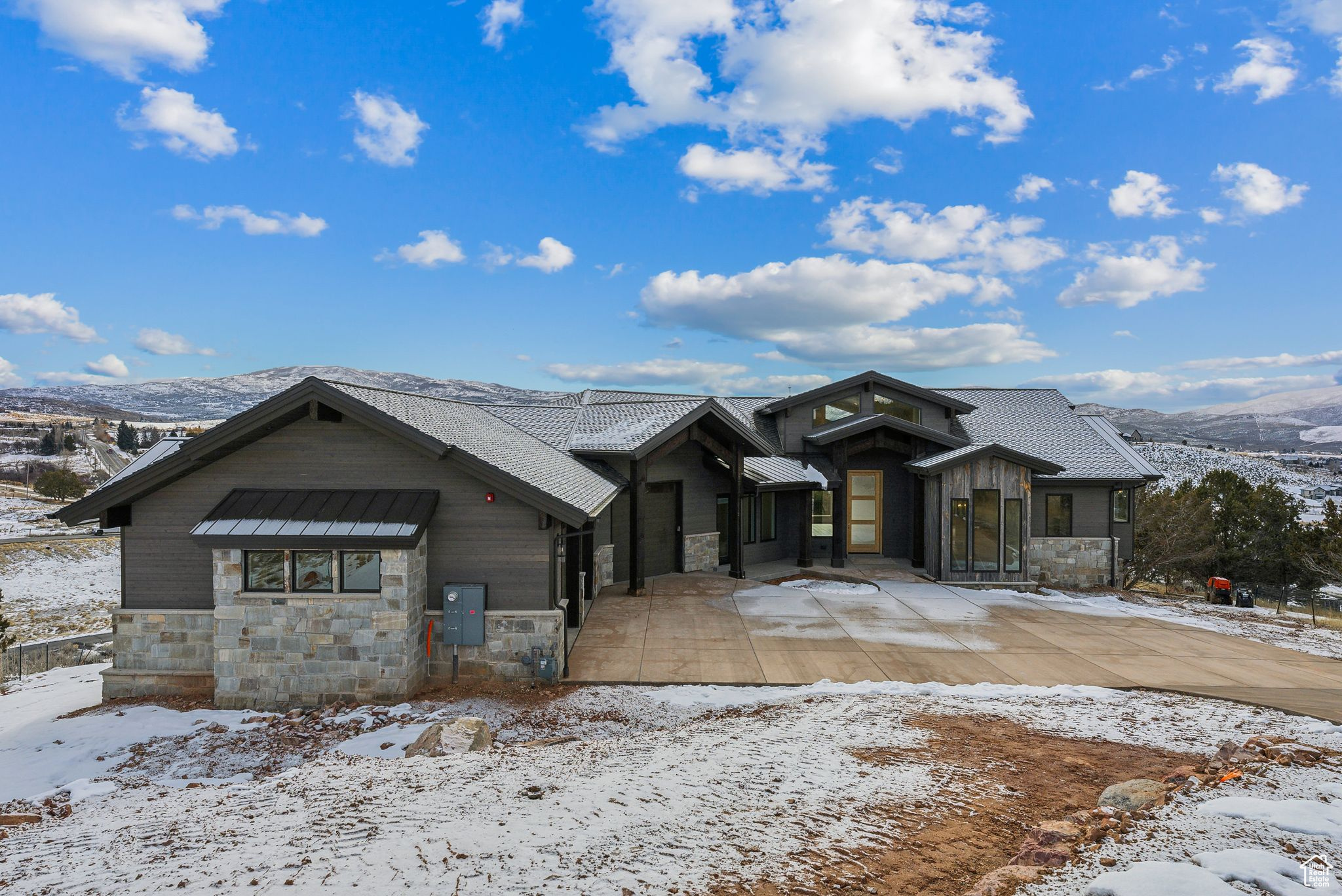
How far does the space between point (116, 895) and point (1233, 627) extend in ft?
56.1

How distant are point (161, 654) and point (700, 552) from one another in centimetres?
1117

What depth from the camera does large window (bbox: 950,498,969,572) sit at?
15992 millimetres

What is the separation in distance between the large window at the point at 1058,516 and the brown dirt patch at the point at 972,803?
1222cm

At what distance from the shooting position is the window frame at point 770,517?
710 inches

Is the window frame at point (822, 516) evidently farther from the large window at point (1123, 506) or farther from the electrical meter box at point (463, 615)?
the electrical meter box at point (463, 615)

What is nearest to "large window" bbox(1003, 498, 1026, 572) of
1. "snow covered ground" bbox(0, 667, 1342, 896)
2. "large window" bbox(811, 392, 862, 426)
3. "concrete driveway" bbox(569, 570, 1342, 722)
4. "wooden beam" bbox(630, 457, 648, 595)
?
"concrete driveway" bbox(569, 570, 1342, 722)

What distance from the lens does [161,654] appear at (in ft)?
29.8

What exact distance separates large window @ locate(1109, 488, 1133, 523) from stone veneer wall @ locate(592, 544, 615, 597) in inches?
545

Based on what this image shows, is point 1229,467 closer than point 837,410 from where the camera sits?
No

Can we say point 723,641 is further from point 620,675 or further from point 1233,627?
point 1233,627

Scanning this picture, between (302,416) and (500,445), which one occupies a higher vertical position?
(302,416)

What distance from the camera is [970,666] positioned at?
32.2 feet

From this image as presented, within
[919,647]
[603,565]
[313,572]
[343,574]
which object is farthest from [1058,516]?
[313,572]

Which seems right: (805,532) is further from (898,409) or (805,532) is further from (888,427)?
(898,409)
